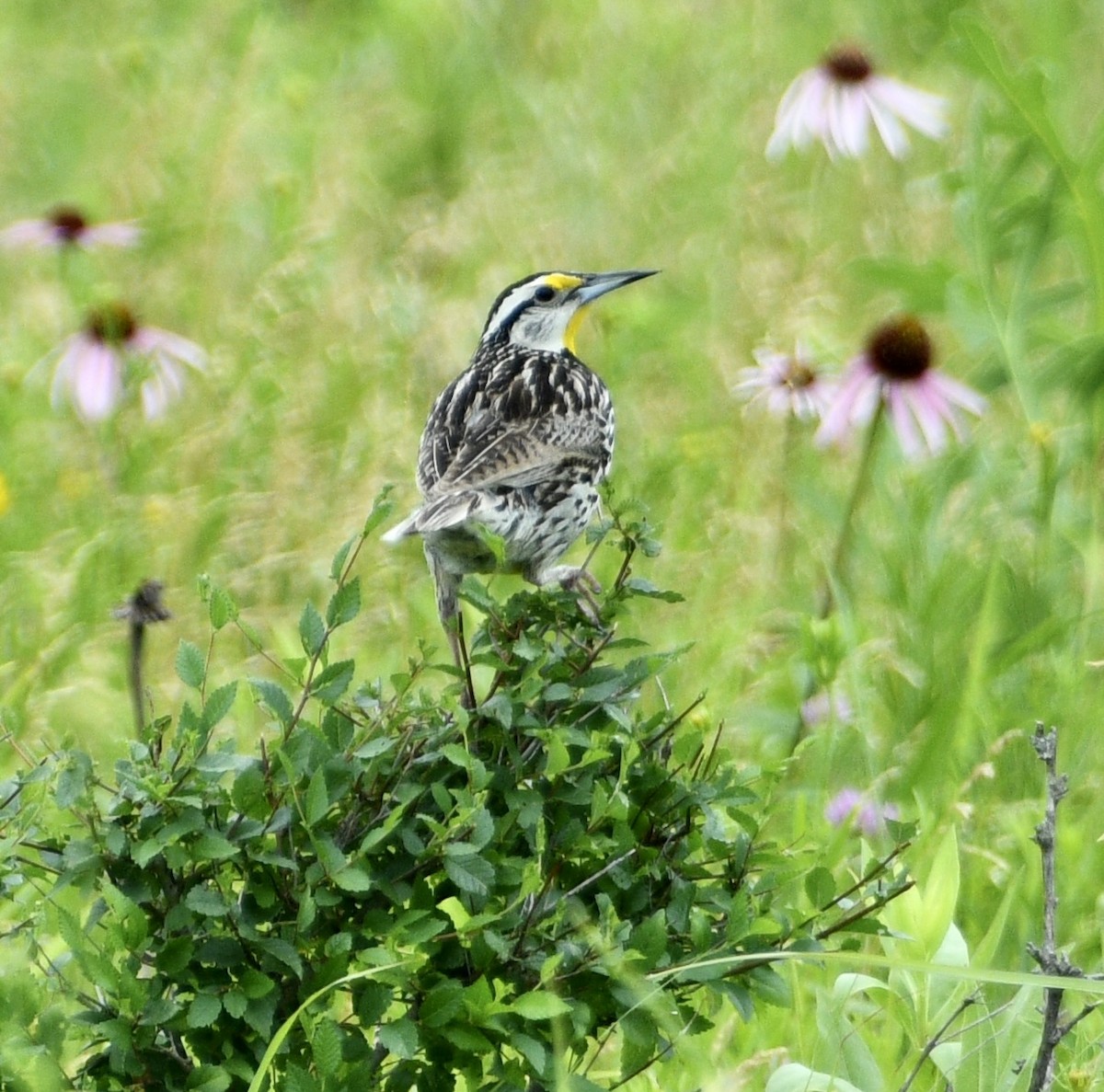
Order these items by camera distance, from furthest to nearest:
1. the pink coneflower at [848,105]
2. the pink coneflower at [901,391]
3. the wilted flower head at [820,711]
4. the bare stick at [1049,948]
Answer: the pink coneflower at [848,105] → the pink coneflower at [901,391] → the wilted flower head at [820,711] → the bare stick at [1049,948]

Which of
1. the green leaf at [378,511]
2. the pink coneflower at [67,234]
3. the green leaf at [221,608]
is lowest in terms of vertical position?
the green leaf at [221,608]

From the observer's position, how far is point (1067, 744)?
5.01 m


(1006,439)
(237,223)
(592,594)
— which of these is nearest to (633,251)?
(237,223)

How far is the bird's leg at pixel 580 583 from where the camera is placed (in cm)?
311

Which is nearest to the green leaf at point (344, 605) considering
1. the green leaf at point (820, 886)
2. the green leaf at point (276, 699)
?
the green leaf at point (276, 699)

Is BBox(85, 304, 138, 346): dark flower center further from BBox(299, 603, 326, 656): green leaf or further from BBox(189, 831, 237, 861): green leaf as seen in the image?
BBox(189, 831, 237, 861): green leaf

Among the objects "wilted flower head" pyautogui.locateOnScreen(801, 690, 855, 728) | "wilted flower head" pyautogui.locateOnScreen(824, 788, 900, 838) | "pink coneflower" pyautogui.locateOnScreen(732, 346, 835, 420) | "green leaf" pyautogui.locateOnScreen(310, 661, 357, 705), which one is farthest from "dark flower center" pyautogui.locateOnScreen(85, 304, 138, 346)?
"green leaf" pyautogui.locateOnScreen(310, 661, 357, 705)

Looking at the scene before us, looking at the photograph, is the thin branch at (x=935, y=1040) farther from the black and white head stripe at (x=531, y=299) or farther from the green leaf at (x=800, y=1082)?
the black and white head stripe at (x=531, y=299)

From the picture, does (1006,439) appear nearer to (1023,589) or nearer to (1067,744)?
(1023,589)

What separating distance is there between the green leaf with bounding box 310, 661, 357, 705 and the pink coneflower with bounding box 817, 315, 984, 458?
3.25m

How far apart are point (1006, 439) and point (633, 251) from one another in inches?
84.5

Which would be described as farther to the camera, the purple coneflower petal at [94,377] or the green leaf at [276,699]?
the purple coneflower petal at [94,377]

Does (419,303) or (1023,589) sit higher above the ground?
(419,303)

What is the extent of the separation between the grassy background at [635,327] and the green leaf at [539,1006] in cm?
106
